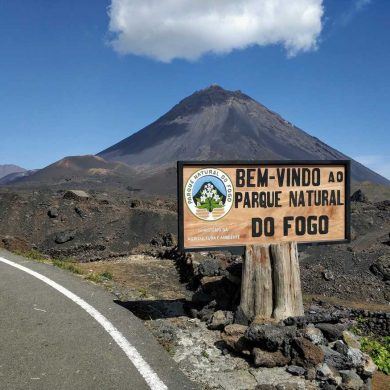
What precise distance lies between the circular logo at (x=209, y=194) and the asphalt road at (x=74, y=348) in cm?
174

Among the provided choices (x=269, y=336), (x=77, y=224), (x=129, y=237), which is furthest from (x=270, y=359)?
(x=77, y=224)

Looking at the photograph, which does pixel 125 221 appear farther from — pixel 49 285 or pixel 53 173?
pixel 53 173

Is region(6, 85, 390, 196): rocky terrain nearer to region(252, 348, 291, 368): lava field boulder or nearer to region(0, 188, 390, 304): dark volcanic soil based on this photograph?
region(0, 188, 390, 304): dark volcanic soil

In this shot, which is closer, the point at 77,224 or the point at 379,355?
the point at 379,355

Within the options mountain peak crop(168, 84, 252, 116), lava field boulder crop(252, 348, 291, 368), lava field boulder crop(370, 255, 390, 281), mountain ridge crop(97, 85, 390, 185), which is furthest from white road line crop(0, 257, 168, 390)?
mountain peak crop(168, 84, 252, 116)

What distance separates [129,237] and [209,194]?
17.2m

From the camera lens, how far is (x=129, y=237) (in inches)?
917

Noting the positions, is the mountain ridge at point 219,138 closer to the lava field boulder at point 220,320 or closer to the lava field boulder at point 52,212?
the lava field boulder at point 52,212

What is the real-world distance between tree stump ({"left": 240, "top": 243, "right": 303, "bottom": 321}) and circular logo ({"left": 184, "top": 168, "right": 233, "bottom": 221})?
2.30 feet

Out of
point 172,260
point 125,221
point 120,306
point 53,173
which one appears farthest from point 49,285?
point 53,173

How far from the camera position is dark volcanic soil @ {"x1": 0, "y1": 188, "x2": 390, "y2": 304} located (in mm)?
15055

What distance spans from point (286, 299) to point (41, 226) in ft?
69.3

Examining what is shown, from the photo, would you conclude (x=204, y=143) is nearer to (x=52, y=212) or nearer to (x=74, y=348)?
(x=52, y=212)

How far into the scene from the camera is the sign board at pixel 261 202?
6.49 m
